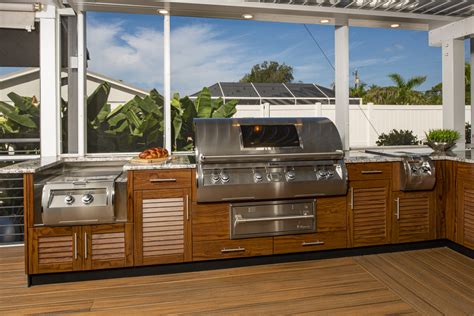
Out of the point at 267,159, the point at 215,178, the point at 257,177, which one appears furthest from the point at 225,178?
the point at 267,159

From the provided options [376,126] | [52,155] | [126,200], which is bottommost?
[126,200]

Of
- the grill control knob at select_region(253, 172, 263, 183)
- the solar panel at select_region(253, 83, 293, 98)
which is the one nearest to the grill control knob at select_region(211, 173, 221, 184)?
the grill control knob at select_region(253, 172, 263, 183)

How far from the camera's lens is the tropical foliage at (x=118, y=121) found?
3.56 m

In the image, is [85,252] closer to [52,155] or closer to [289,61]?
[52,155]

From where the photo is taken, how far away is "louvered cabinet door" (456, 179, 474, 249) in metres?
3.17

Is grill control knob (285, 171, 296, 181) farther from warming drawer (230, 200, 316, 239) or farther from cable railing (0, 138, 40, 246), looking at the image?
cable railing (0, 138, 40, 246)

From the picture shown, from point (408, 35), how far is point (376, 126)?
1793mm

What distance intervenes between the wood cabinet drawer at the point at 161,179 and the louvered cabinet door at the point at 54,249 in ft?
1.82

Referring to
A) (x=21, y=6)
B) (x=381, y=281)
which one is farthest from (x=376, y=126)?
(x=21, y=6)

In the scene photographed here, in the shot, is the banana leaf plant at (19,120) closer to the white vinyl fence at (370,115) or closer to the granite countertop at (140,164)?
the granite countertop at (140,164)

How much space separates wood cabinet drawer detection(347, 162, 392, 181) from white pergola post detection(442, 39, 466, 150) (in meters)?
1.40

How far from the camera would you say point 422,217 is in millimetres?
3408

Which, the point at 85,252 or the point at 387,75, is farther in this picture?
the point at 387,75

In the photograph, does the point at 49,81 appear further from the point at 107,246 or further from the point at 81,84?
the point at 107,246
